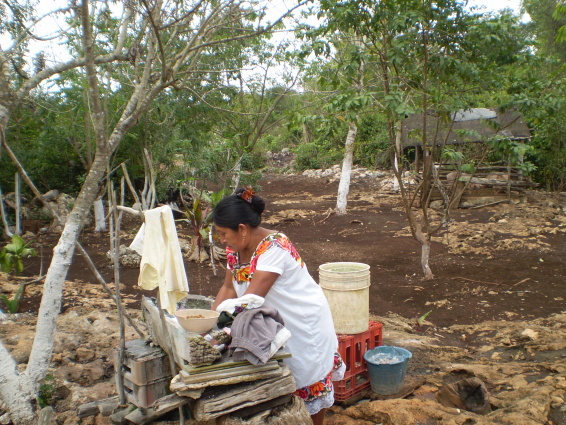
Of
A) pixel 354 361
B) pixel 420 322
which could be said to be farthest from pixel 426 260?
pixel 354 361

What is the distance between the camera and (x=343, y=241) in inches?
423

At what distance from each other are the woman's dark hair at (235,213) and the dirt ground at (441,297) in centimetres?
Result: 174

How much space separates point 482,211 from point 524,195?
5.46 feet

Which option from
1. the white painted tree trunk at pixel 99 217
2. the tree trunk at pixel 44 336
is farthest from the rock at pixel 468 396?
the white painted tree trunk at pixel 99 217

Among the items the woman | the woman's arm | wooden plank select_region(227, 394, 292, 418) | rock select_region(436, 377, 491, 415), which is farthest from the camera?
rock select_region(436, 377, 491, 415)

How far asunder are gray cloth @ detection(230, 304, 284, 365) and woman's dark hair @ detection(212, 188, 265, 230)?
49 cm

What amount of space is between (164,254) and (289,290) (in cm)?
66

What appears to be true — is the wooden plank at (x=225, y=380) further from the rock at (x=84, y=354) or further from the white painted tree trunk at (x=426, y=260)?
the white painted tree trunk at (x=426, y=260)

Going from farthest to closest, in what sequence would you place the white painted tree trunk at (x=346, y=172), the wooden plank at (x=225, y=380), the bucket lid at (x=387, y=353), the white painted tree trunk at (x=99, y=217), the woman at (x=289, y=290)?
the white painted tree trunk at (x=346, y=172) < the white painted tree trunk at (x=99, y=217) < the bucket lid at (x=387, y=353) < the woman at (x=289, y=290) < the wooden plank at (x=225, y=380)

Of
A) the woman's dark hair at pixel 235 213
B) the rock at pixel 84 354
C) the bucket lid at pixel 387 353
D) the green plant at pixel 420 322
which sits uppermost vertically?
the woman's dark hair at pixel 235 213

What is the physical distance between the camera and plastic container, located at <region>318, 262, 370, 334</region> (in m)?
3.77

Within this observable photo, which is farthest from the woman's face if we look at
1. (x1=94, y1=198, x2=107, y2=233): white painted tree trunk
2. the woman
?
(x1=94, y1=198, x2=107, y2=233): white painted tree trunk

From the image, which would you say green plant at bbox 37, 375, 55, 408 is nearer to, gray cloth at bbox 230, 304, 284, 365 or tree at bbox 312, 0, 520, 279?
gray cloth at bbox 230, 304, 284, 365

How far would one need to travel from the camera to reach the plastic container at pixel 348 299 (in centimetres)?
377
